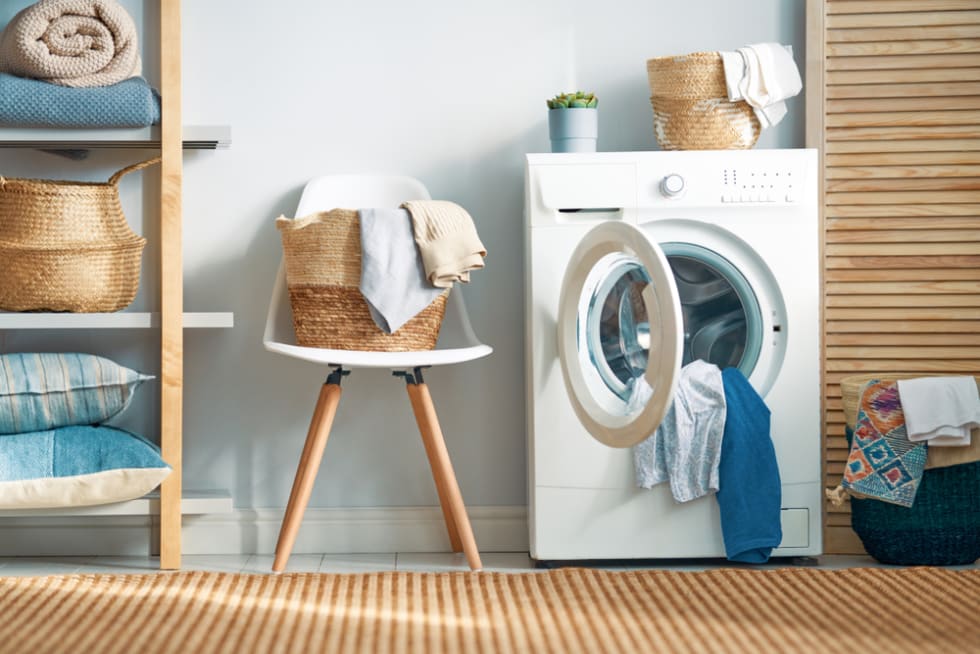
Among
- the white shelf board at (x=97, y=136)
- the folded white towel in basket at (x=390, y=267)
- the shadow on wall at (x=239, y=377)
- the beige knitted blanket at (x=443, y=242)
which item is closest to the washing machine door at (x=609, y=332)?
the beige knitted blanket at (x=443, y=242)

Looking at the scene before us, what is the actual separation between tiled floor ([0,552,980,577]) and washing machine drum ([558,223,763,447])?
1.33ft

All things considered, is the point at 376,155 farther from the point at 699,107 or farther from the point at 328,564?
the point at 328,564

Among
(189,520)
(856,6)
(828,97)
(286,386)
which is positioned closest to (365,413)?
(286,386)

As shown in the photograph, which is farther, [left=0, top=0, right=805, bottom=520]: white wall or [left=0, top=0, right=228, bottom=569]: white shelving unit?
[left=0, top=0, right=805, bottom=520]: white wall

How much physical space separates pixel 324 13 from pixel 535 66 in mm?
531

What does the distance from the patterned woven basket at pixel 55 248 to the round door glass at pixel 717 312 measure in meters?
1.25

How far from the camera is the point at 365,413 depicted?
2.58 meters

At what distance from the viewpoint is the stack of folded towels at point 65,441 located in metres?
→ 2.21

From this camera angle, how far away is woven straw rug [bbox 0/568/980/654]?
171 centimetres

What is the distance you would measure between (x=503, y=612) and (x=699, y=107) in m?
1.19

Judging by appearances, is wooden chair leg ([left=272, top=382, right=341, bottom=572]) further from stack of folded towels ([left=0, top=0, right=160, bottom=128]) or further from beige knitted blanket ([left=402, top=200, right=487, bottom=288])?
stack of folded towels ([left=0, top=0, right=160, bottom=128])

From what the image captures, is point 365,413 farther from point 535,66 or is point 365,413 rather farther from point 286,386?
point 535,66

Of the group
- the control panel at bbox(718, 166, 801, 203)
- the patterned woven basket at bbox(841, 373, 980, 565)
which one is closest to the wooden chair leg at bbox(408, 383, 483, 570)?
the control panel at bbox(718, 166, 801, 203)

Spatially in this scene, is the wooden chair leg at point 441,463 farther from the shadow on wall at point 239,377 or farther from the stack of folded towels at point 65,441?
the stack of folded towels at point 65,441
